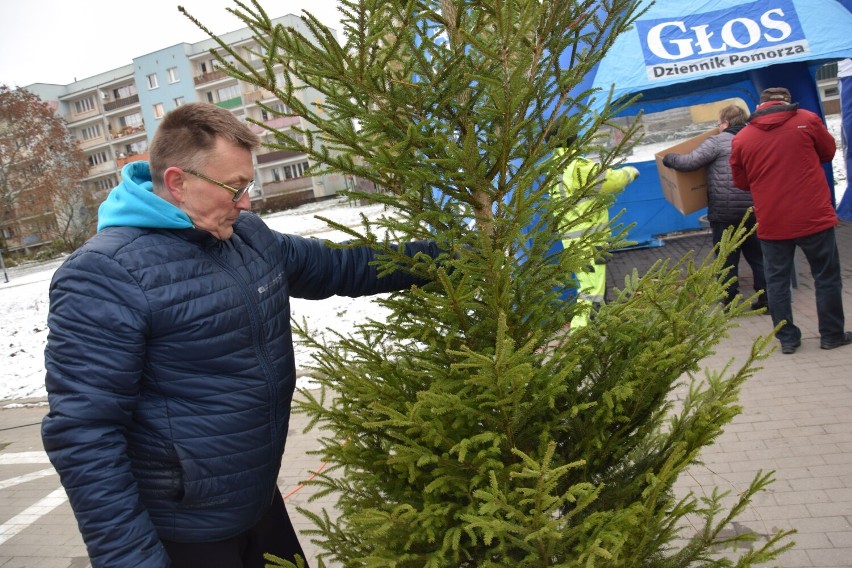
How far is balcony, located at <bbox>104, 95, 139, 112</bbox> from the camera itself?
60344 mm

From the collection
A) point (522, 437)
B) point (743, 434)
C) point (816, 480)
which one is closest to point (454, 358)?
point (522, 437)

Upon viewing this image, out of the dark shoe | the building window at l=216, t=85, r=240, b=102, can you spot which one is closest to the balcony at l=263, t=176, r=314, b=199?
the building window at l=216, t=85, r=240, b=102

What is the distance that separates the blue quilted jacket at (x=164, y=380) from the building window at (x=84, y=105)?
70801 mm

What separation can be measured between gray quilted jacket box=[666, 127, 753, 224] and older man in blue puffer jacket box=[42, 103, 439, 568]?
5.21 m

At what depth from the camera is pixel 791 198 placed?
5164 millimetres

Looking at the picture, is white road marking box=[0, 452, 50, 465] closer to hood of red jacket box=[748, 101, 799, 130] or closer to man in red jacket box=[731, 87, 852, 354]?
man in red jacket box=[731, 87, 852, 354]

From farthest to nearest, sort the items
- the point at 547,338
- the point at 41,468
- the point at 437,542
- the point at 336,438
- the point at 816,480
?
the point at 41,468 < the point at 816,480 < the point at 336,438 < the point at 547,338 < the point at 437,542

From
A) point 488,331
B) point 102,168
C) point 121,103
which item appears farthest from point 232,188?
point 102,168

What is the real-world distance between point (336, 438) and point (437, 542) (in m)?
0.52

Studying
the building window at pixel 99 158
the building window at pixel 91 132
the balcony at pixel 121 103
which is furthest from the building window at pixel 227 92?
the building window at pixel 91 132

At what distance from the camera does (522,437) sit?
1.89 metres

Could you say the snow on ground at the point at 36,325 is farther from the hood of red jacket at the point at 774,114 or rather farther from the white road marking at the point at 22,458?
the hood of red jacket at the point at 774,114

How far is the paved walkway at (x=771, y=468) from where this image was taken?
3.38 meters

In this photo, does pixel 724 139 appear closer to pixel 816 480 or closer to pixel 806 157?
pixel 806 157
